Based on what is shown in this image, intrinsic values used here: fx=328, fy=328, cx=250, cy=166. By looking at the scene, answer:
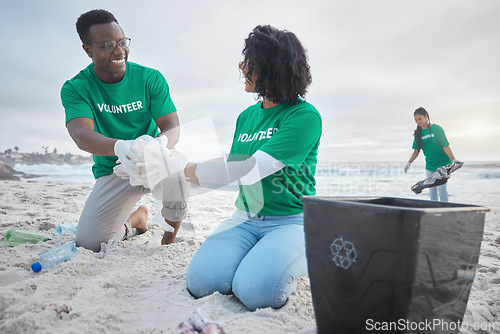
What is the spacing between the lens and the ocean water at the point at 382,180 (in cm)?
768

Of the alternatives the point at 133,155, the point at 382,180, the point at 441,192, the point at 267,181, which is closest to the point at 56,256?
the point at 133,155

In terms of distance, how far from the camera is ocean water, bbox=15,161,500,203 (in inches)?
303

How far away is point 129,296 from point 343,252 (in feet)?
3.61

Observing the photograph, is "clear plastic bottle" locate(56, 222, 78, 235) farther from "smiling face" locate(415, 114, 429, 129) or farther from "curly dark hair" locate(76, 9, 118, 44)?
"smiling face" locate(415, 114, 429, 129)

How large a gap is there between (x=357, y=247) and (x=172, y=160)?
1.06 metres

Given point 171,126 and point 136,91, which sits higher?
point 136,91

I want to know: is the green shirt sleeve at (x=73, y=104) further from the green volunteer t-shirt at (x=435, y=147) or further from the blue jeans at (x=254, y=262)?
the green volunteer t-shirt at (x=435, y=147)

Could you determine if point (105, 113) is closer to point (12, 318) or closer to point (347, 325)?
point (12, 318)

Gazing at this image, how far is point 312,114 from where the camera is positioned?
1.60 m

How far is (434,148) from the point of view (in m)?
4.57

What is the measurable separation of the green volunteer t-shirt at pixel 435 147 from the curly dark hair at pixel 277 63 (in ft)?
11.8

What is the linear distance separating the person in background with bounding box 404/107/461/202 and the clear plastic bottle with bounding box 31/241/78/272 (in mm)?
4350

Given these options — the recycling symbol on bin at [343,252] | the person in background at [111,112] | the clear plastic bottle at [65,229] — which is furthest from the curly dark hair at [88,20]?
the recycling symbol on bin at [343,252]

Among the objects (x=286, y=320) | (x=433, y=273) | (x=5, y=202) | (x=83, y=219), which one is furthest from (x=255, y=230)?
(x=5, y=202)
